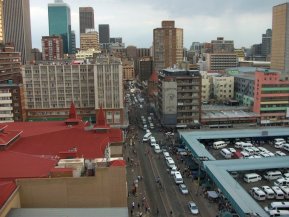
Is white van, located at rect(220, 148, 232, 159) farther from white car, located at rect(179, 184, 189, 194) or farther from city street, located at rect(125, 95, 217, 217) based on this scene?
white car, located at rect(179, 184, 189, 194)

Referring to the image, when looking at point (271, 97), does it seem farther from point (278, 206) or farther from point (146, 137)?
point (278, 206)

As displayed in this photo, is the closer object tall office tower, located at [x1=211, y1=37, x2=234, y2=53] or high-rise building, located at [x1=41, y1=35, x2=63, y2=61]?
high-rise building, located at [x1=41, y1=35, x2=63, y2=61]

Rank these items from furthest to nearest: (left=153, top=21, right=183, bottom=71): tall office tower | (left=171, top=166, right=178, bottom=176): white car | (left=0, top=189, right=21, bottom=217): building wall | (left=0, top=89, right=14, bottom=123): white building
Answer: (left=153, top=21, right=183, bottom=71): tall office tower → (left=0, top=89, right=14, bottom=123): white building → (left=171, top=166, right=178, bottom=176): white car → (left=0, top=189, right=21, bottom=217): building wall

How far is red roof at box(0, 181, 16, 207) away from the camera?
68.6ft

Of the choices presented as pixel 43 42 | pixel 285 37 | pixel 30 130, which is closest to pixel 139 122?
pixel 30 130

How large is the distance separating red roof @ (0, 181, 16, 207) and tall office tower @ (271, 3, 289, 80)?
98.7 metres

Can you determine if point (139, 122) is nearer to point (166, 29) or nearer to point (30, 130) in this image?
point (30, 130)

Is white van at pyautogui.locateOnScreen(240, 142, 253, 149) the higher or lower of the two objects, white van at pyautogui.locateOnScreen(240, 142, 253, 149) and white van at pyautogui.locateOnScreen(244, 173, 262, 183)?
the higher

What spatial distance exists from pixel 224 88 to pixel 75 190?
59.8 m

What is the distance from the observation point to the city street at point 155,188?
31391mm

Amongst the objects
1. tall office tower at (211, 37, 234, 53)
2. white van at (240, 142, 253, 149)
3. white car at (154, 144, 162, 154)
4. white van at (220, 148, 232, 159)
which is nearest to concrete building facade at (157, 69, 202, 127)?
white car at (154, 144, 162, 154)

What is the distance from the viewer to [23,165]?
25906mm

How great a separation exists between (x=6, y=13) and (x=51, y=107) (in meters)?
110

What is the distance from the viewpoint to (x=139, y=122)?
68.0m
